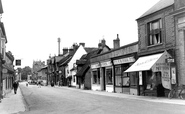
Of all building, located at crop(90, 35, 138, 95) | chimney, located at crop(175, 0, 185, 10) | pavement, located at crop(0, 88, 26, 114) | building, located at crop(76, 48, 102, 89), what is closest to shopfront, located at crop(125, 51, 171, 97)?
building, located at crop(90, 35, 138, 95)

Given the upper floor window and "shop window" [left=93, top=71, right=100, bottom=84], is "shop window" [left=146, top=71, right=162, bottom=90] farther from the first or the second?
"shop window" [left=93, top=71, right=100, bottom=84]

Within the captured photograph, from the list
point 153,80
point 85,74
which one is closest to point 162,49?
point 153,80

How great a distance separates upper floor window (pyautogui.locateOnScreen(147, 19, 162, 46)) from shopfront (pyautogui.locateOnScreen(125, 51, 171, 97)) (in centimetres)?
131

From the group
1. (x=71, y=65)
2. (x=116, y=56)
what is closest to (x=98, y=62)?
(x=116, y=56)

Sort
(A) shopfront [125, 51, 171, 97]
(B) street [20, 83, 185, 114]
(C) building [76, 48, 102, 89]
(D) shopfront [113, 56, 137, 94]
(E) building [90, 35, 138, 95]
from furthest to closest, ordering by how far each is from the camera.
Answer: (C) building [76, 48, 102, 89] < (D) shopfront [113, 56, 137, 94] < (E) building [90, 35, 138, 95] < (A) shopfront [125, 51, 171, 97] < (B) street [20, 83, 185, 114]

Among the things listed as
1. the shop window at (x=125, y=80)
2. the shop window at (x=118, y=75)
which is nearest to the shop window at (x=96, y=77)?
the shop window at (x=118, y=75)

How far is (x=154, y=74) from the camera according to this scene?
23.0 meters

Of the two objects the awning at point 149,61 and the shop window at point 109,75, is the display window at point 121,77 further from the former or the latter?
the awning at point 149,61

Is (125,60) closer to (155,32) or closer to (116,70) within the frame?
(116,70)

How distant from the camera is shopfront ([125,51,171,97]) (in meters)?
20.8

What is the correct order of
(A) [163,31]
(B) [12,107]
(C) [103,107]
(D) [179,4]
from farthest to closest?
Result: (A) [163,31], (D) [179,4], (B) [12,107], (C) [103,107]

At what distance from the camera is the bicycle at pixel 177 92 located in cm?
1920

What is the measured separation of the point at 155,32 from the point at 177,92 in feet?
19.4

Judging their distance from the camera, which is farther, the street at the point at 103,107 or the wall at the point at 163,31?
the wall at the point at 163,31
